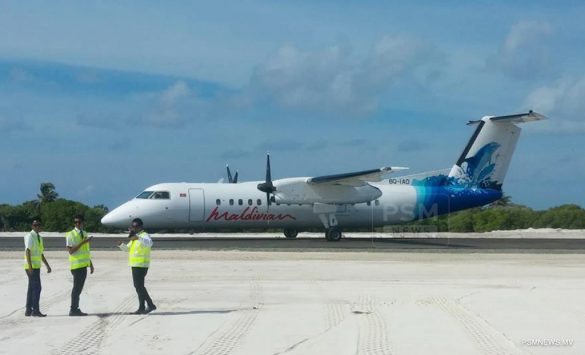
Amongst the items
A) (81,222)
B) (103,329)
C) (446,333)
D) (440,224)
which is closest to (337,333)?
(446,333)

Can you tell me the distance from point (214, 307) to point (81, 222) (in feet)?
9.83

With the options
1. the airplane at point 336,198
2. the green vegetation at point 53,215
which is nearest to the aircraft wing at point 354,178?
the airplane at point 336,198

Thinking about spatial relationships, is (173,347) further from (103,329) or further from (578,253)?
(578,253)

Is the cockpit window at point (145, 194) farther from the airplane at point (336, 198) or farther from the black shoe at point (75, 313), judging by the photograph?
the black shoe at point (75, 313)

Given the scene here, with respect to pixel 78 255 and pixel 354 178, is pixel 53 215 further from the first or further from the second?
pixel 78 255

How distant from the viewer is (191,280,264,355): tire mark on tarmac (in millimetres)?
10992

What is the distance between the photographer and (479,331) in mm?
12578

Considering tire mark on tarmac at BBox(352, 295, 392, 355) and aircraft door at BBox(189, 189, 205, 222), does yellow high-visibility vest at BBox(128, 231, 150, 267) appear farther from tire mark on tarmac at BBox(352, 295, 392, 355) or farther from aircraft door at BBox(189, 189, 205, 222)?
aircraft door at BBox(189, 189, 205, 222)

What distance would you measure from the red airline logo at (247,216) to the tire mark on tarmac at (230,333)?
22.8 m

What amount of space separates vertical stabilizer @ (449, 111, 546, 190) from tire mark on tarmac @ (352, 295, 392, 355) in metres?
25.5

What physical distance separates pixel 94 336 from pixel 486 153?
31.7 metres

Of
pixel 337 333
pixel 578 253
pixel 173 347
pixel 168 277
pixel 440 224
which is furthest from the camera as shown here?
pixel 440 224

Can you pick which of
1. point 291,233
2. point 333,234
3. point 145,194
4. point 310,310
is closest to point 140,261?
point 310,310

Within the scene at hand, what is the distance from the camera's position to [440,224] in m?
61.9
